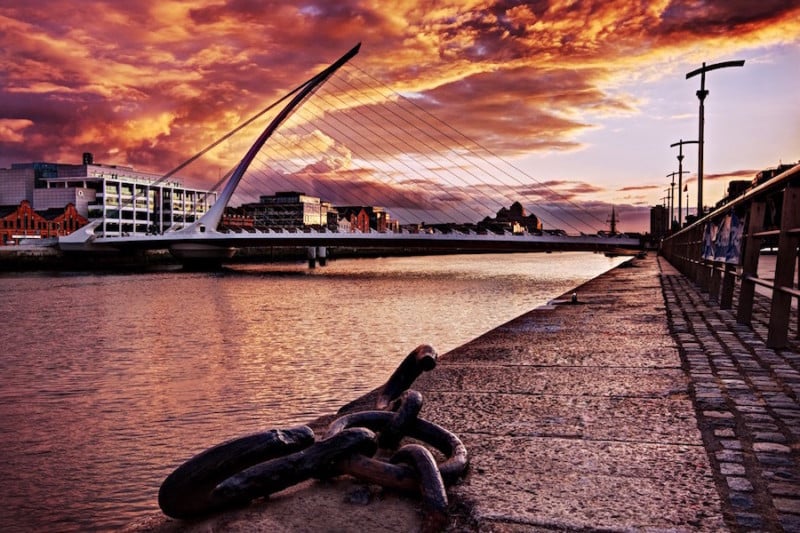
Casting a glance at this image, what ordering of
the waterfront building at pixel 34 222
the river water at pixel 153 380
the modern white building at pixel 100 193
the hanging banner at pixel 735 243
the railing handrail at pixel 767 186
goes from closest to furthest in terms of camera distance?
1. the river water at pixel 153 380
2. the railing handrail at pixel 767 186
3. the hanging banner at pixel 735 243
4. the waterfront building at pixel 34 222
5. the modern white building at pixel 100 193

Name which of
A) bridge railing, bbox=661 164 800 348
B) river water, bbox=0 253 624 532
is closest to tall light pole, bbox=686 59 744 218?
river water, bbox=0 253 624 532

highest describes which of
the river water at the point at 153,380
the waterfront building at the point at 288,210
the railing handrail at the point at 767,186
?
the waterfront building at the point at 288,210

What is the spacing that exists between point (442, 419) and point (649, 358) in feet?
9.11

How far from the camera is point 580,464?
9.39ft

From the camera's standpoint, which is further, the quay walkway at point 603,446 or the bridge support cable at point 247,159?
the bridge support cable at point 247,159

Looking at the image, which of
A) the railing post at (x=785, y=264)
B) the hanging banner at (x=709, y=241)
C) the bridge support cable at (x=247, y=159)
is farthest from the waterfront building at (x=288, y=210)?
the railing post at (x=785, y=264)

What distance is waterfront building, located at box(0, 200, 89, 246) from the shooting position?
295ft

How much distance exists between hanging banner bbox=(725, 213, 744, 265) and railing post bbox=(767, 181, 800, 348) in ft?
9.21

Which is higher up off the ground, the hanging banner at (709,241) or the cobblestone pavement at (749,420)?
the hanging banner at (709,241)

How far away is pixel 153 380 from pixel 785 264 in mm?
9018

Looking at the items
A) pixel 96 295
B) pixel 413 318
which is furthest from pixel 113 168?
pixel 413 318

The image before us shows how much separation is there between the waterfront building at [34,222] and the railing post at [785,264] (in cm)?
9405

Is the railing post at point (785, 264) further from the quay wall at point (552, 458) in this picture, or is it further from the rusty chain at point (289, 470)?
the rusty chain at point (289, 470)

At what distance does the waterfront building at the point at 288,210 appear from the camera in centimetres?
15775
